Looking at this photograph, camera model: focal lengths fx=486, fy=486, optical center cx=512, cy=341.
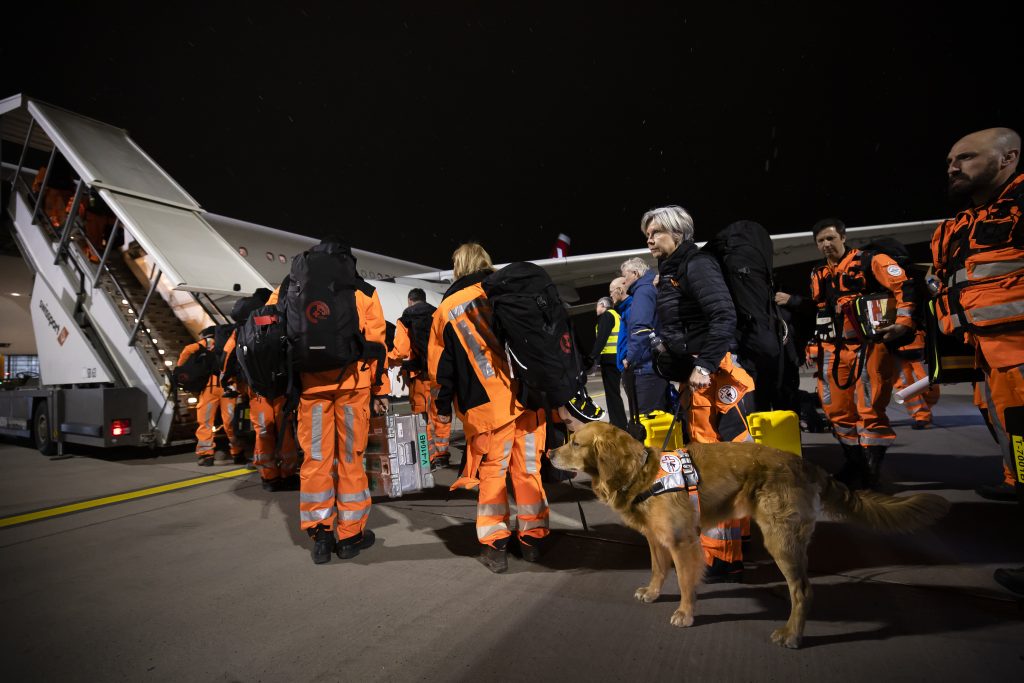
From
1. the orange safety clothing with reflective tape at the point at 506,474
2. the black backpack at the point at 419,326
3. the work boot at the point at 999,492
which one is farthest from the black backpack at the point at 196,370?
the work boot at the point at 999,492

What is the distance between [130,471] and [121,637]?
4452 millimetres

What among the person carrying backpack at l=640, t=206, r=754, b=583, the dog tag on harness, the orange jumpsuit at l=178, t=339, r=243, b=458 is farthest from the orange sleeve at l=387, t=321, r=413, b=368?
the dog tag on harness

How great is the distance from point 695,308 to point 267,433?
4.17 metres

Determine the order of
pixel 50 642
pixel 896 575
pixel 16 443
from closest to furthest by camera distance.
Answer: pixel 50 642 < pixel 896 575 < pixel 16 443

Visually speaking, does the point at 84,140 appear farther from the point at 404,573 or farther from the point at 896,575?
the point at 896,575

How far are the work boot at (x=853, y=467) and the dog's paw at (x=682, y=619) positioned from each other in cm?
269

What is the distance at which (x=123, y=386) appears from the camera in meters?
6.18

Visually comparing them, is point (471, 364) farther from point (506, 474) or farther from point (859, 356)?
point (859, 356)

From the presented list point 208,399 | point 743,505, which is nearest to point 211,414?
point 208,399

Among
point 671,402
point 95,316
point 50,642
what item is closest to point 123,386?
point 95,316

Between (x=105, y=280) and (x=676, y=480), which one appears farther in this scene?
(x=105, y=280)

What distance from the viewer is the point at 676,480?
2.07 m

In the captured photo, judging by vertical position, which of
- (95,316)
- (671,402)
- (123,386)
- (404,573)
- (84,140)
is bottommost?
(404,573)

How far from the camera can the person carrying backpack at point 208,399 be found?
5652 mm
